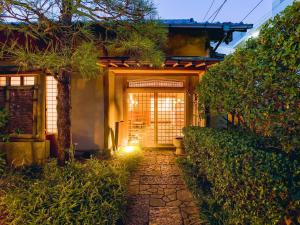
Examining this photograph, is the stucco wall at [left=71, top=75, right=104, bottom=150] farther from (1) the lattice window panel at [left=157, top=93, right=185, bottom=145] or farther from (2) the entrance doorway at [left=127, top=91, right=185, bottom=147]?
(1) the lattice window panel at [left=157, top=93, right=185, bottom=145]

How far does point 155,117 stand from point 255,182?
25.6 feet

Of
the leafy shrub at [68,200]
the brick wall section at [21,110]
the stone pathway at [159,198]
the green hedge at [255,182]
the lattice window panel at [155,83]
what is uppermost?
the lattice window panel at [155,83]

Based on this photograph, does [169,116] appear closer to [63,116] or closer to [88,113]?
[88,113]

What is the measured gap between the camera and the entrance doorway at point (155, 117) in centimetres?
1016

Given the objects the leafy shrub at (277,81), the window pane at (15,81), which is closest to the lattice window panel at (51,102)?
the window pane at (15,81)

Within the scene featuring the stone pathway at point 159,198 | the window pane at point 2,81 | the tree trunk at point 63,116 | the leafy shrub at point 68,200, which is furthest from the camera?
the window pane at point 2,81

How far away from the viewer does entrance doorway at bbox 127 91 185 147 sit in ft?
33.3

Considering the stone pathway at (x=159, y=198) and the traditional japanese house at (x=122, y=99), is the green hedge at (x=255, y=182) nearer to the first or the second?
the stone pathway at (x=159, y=198)

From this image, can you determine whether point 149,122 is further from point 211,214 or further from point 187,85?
point 211,214

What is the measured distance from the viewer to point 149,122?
10.3 m

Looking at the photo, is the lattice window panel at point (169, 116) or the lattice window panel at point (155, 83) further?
the lattice window panel at point (169, 116)

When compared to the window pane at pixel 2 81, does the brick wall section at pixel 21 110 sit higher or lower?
lower

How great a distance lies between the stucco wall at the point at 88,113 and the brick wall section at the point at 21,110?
1.45 metres

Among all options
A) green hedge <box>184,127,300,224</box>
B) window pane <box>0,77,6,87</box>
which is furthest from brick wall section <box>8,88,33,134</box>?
green hedge <box>184,127,300,224</box>
